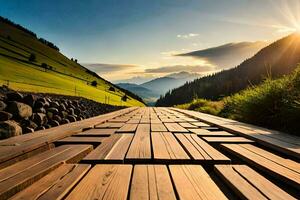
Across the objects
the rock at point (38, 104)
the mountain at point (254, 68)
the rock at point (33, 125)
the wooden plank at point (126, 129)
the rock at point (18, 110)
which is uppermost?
the mountain at point (254, 68)

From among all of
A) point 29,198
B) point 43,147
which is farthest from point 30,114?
point 29,198

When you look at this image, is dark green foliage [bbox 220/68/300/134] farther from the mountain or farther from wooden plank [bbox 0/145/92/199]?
the mountain

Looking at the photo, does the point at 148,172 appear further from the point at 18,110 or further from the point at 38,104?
the point at 38,104

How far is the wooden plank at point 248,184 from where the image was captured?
1.71 meters

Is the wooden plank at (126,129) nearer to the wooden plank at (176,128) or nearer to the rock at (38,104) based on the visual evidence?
the wooden plank at (176,128)

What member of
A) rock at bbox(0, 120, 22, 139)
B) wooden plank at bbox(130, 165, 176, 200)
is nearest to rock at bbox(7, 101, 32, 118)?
rock at bbox(0, 120, 22, 139)

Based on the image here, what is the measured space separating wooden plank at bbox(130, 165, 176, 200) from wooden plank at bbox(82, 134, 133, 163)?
0.33 metres

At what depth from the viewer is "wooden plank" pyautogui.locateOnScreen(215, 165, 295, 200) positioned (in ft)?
5.61

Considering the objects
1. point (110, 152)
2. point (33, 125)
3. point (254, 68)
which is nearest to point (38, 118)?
point (33, 125)

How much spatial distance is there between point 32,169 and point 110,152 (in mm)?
857

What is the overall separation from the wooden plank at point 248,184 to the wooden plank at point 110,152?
3.20 feet

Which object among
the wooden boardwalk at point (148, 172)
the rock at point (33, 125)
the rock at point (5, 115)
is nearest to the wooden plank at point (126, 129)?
the wooden boardwalk at point (148, 172)

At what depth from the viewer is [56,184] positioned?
187 cm

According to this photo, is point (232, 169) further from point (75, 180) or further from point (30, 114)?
point (30, 114)
